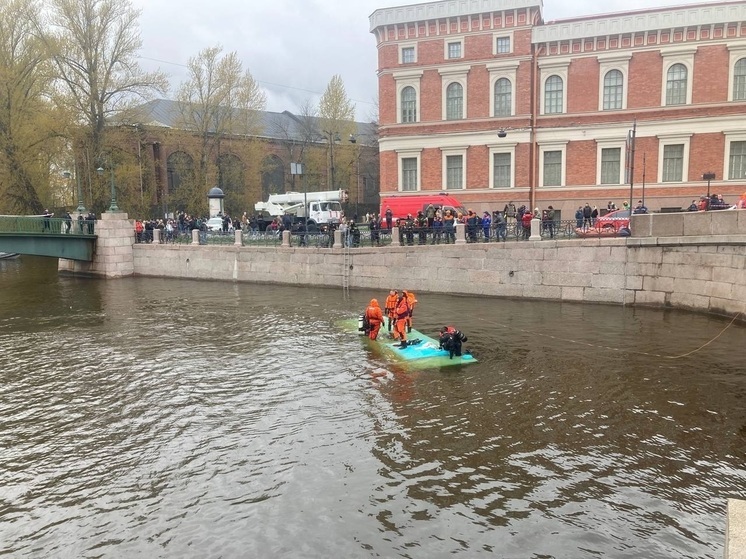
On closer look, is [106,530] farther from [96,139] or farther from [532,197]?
[96,139]

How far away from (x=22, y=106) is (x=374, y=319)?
33730mm

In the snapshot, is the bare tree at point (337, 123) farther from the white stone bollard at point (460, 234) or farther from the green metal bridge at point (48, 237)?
Result: the white stone bollard at point (460, 234)

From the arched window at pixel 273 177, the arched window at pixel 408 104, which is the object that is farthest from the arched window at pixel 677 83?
the arched window at pixel 273 177

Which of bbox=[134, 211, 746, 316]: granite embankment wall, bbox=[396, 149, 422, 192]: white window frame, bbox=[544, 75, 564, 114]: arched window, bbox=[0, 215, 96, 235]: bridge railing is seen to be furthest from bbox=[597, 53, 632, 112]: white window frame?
bbox=[0, 215, 96, 235]: bridge railing

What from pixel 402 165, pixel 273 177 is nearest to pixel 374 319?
pixel 402 165

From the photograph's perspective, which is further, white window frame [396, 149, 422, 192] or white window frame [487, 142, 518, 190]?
white window frame [396, 149, 422, 192]

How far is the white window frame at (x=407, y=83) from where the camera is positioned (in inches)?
1458

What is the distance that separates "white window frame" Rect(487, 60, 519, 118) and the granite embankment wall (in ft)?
50.3

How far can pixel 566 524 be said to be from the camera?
7.23 meters

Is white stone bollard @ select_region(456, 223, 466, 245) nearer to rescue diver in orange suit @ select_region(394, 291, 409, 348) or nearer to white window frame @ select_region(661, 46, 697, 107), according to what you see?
rescue diver in orange suit @ select_region(394, 291, 409, 348)

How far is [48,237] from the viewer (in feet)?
102

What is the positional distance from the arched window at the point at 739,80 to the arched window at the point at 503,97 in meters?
11.5

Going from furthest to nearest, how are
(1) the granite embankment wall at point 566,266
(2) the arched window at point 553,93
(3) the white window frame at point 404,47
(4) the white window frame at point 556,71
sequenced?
(3) the white window frame at point 404,47
(2) the arched window at point 553,93
(4) the white window frame at point 556,71
(1) the granite embankment wall at point 566,266

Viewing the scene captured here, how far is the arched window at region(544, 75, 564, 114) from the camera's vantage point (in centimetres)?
3491
